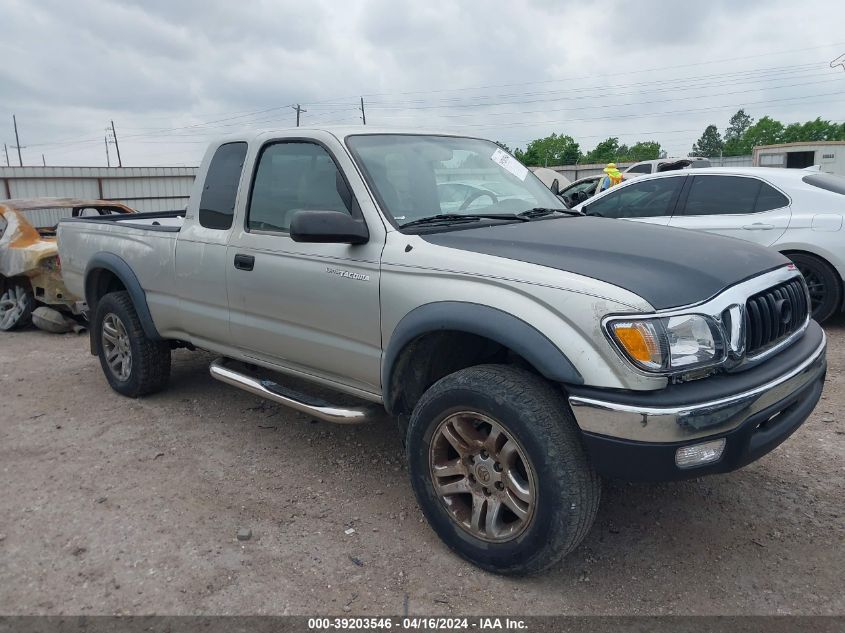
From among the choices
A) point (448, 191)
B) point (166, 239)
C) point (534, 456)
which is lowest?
point (534, 456)

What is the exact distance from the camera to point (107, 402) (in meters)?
5.11

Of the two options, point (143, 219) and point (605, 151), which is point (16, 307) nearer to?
point (143, 219)

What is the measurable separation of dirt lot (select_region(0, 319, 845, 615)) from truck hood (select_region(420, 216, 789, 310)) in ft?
4.13

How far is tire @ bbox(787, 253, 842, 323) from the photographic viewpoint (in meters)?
6.17

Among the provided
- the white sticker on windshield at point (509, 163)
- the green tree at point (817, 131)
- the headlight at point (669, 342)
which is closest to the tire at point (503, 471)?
the headlight at point (669, 342)

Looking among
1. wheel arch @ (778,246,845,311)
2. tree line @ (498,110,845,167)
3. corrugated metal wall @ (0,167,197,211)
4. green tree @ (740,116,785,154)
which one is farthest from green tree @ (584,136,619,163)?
wheel arch @ (778,246,845,311)

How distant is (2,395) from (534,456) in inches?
190

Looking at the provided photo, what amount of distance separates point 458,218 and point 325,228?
0.70 metres

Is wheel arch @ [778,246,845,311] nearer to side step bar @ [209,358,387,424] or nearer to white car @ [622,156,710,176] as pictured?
side step bar @ [209,358,387,424]

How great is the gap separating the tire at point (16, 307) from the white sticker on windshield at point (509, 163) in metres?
6.28

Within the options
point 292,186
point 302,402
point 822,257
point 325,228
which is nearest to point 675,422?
point 325,228

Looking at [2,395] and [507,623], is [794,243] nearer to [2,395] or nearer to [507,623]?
[507,623]

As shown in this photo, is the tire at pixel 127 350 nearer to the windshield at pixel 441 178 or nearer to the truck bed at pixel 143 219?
the truck bed at pixel 143 219

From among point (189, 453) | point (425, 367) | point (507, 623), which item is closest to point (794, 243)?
point (425, 367)
